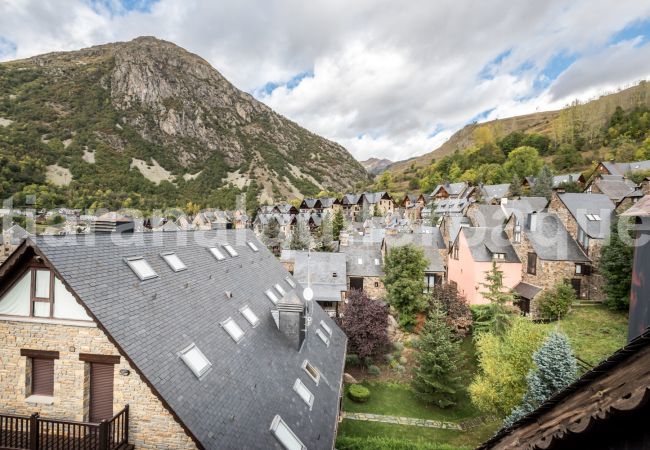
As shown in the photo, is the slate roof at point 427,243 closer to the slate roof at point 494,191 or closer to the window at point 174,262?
the window at point 174,262

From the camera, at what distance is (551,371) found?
41.8ft

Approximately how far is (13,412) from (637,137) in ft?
438

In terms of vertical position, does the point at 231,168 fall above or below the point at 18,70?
below

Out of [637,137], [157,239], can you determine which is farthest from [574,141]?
[157,239]

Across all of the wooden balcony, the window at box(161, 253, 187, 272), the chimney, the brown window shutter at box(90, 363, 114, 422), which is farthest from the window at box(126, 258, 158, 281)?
the chimney

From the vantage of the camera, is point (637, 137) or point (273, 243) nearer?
point (273, 243)

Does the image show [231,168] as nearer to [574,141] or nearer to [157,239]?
[574,141]

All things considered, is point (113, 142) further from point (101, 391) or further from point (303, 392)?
point (303, 392)

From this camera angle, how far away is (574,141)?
104 meters

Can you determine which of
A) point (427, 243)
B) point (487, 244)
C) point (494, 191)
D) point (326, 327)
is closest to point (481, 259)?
point (487, 244)

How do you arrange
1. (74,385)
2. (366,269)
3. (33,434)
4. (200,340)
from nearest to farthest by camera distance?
(33,434) → (74,385) → (200,340) → (366,269)

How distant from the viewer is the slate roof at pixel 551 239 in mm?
26919

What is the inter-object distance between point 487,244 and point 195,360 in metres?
28.0

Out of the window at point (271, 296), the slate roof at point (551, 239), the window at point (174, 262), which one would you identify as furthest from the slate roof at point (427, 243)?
the window at point (174, 262)
